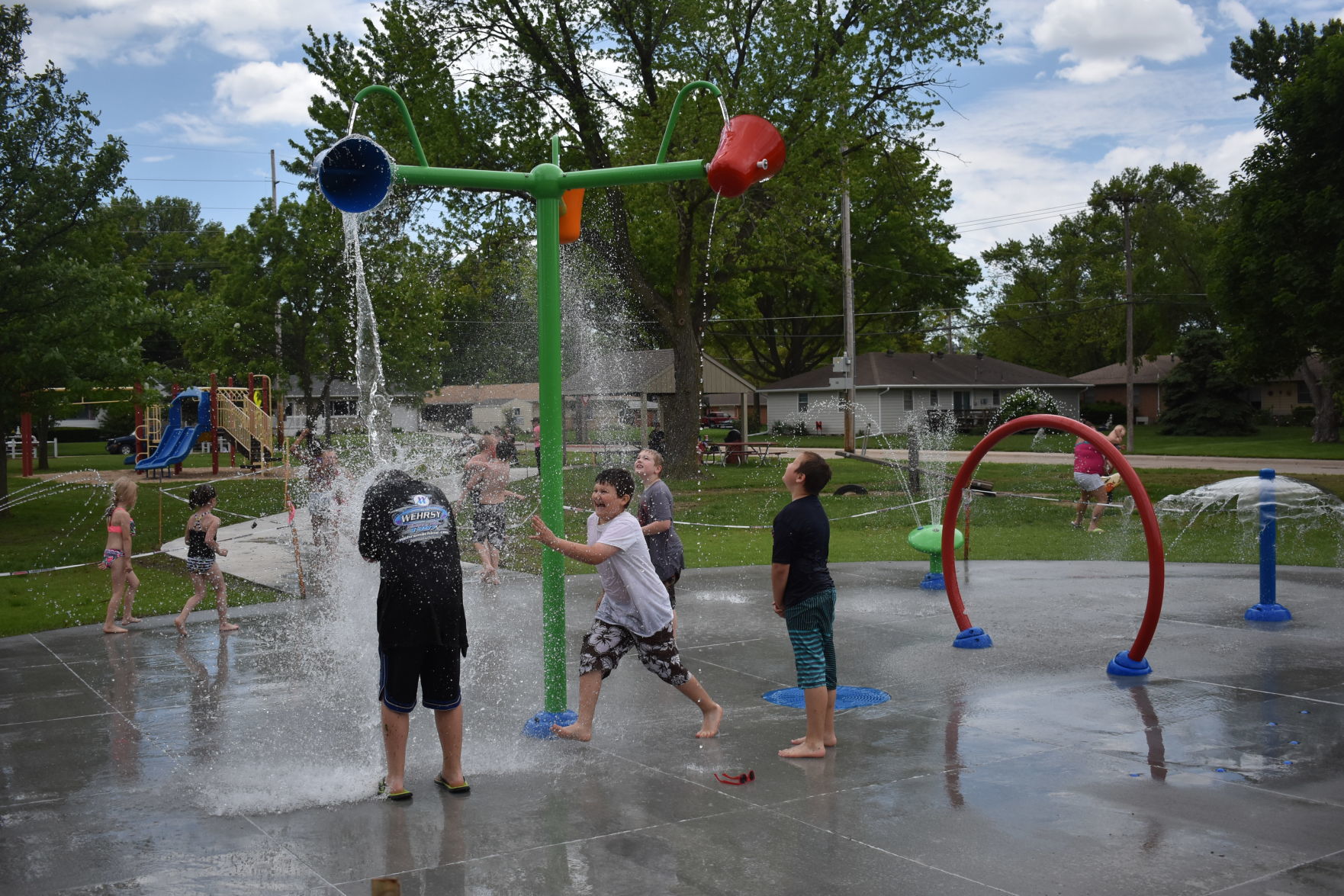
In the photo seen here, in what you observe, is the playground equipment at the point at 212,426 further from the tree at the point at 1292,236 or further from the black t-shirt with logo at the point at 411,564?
the tree at the point at 1292,236

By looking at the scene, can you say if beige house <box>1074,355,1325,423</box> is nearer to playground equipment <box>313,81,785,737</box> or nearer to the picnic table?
the picnic table

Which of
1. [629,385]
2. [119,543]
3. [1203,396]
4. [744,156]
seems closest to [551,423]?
[744,156]

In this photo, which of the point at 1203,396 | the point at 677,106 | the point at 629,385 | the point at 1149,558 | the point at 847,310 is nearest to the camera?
the point at 677,106

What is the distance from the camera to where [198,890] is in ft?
13.7

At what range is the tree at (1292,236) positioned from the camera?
19875mm

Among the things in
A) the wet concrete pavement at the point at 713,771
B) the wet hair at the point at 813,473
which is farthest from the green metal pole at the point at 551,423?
the wet hair at the point at 813,473

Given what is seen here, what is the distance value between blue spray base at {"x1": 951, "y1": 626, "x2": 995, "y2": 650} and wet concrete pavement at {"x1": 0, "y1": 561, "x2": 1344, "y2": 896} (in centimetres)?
10

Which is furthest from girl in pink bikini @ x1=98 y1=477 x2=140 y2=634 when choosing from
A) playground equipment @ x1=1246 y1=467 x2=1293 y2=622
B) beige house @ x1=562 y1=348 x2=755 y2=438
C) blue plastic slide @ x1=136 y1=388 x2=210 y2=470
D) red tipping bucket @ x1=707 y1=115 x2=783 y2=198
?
beige house @ x1=562 y1=348 x2=755 y2=438

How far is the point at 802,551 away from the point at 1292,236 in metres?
19.0

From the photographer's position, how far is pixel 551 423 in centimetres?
618

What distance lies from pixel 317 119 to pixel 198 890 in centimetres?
3231

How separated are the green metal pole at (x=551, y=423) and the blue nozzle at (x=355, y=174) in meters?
0.88

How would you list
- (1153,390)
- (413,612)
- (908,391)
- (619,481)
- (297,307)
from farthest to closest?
(1153,390), (908,391), (297,307), (619,481), (413,612)

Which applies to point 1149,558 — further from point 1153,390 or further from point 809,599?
point 1153,390
